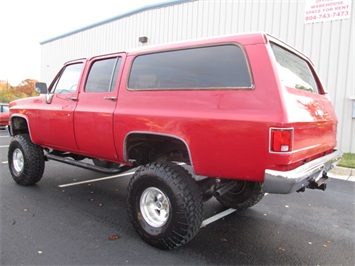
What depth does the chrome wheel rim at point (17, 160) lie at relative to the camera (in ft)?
16.8

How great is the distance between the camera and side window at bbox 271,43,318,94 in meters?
2.77

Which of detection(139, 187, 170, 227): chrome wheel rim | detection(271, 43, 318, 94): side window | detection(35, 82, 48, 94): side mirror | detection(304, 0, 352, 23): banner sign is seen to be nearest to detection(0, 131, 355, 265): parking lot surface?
detection(139, 187, 170, 227): chrome wheel rim

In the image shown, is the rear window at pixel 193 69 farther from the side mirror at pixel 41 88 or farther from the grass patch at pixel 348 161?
the grass patch at pixel 348 161

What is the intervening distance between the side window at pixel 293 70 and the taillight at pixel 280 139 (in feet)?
1.49

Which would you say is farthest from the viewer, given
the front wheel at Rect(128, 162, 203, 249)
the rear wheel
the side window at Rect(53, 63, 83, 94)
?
the side window at Rect(53, 63, 83, 94)

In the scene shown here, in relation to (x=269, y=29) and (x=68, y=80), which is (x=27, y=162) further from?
(x=269, y=29)

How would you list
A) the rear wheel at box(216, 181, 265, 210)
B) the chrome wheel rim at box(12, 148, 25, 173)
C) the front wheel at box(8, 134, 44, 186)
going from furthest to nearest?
the chrome wheel rim at box(12, 148, 25, 173)
the front wheel at box(8, 134, 44, 186)
the rear wheel at box(216, 181, 265, 210)

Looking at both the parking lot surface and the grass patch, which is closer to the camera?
the parking lot surface

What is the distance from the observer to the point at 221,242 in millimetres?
3285

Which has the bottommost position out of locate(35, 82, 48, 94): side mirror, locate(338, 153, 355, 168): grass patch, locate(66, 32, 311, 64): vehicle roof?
locate(338, 153, 355, 168): grass patch

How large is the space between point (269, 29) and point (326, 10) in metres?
1.72

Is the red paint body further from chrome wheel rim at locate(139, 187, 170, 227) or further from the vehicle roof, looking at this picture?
chrome wheel rim at locate(139, 187, 170, 227)

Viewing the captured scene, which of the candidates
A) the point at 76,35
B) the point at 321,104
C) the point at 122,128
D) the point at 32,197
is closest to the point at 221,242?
the point at 122,128

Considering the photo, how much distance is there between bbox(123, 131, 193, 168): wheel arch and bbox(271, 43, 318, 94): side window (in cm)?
122
